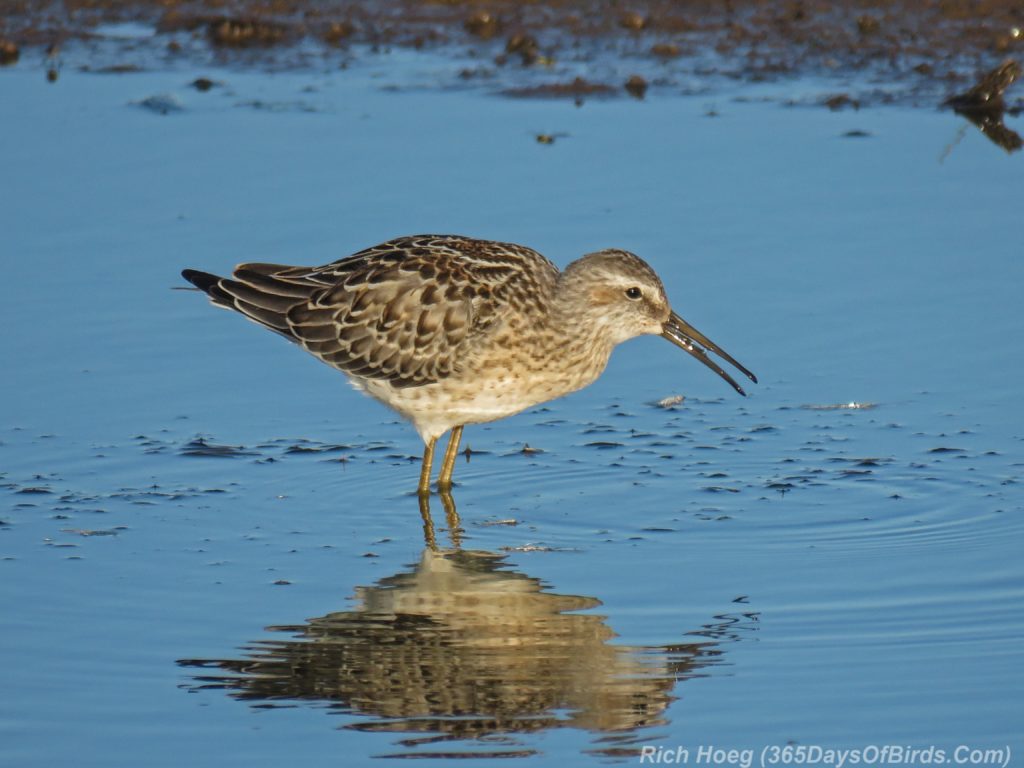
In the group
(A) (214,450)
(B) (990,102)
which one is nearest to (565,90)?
(B) (990,102)

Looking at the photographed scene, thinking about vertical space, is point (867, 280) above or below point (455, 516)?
above

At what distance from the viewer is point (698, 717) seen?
279 inches

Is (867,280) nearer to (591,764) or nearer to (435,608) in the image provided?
(435,608)

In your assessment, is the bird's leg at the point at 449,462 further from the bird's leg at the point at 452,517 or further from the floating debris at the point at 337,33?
the floating debris at the point at 337,33

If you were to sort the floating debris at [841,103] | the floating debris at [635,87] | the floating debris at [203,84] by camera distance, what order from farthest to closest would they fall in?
the floating debris at [203,84] → the floating debris at [635,87] → the floating debris at [841,103]

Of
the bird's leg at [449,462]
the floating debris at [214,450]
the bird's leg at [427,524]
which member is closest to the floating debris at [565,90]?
the bird's leg at [449,462]

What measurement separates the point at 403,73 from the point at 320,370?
17.2 feet

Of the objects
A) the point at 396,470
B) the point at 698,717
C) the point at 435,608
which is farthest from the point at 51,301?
the point at 698,717

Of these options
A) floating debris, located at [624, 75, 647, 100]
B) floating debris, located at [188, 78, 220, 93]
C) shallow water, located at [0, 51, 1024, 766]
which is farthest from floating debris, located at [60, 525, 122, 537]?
floating debris, located at [624, 75, 647, 100]

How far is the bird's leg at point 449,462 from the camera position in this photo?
395 inches

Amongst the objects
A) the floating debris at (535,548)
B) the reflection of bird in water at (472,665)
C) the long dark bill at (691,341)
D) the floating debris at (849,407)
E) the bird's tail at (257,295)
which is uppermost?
the bird's tail at (257,295)

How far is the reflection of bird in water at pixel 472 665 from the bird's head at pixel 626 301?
6.76 feet

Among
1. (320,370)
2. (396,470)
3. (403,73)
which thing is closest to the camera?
(396,470)

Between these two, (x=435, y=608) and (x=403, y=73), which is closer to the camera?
(x=435, y=608)
